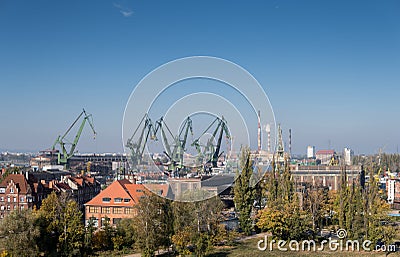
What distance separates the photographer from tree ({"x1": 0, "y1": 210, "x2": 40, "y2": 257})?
A: 1260cm

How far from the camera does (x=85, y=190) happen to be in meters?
28.5

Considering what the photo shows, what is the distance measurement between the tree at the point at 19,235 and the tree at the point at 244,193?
28.9ft

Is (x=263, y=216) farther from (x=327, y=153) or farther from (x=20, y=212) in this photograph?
(x=327, y=153)

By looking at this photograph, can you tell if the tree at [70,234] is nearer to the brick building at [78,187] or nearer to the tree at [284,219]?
the tree at [284,219]

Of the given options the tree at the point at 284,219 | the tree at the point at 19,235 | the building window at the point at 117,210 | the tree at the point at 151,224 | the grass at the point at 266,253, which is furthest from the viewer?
the building window at the point at 117,210

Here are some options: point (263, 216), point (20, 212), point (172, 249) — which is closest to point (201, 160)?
point (263, 216)

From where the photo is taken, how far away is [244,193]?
61.9 feet

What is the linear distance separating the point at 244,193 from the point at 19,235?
31.3 feet

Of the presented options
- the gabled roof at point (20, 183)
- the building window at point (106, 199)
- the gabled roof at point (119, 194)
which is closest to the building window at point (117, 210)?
the gabled roof at point (119, 194)

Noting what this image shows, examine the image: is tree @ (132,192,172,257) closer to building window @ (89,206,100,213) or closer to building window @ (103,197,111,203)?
building window @ (103,197,111,203)

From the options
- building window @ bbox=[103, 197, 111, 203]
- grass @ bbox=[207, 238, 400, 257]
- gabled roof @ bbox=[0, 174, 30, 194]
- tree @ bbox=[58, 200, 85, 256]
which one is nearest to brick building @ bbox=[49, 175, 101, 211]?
gabled roof @ bbox=[0, 174, 30, 194]

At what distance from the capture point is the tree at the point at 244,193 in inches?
731

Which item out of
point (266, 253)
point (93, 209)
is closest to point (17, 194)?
point (93, 209)

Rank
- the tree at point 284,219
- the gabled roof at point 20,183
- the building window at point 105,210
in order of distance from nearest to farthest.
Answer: the tree at point 284,219, the building window at point 105,210, the gabled roof at point 20,183
